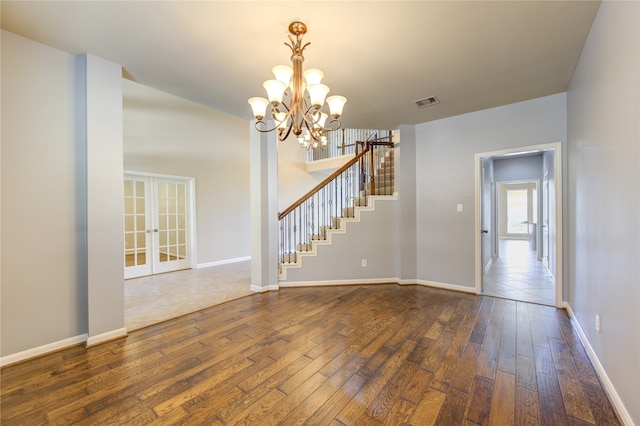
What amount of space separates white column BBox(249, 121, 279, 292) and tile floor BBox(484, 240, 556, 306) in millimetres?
3274

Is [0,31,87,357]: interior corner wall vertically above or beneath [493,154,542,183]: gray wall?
beneath

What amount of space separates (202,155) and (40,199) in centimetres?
399

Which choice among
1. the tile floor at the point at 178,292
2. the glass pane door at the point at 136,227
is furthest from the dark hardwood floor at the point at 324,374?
the glass pane door at the point at 136,227

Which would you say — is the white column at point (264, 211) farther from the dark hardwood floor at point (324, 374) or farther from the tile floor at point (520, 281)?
the tile floor at point (520, 281)

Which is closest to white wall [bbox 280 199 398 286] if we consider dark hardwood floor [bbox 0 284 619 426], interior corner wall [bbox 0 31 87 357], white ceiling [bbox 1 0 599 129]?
dark hardwood floor [bbox 0 284 619 426]

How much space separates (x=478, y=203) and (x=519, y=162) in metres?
4.42

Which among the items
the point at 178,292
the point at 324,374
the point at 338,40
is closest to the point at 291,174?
the point at 178,292

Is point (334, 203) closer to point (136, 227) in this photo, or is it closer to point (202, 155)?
point (202, 155)

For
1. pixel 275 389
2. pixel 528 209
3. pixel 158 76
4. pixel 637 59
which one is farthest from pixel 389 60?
pixel 528 209

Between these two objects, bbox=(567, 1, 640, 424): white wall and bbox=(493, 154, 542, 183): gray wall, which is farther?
bbox=(493, 154, 542, 183): gray wall

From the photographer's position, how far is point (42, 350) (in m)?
2.27

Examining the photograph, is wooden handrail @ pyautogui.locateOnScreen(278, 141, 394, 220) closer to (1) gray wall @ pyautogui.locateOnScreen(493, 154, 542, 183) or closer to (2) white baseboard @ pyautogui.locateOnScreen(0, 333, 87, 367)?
(2) white baseboard @ pyautogui.locateOnScreen(0, 333, 87, 367)

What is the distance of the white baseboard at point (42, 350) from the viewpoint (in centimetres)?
212

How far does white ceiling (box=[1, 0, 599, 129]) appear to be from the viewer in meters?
1.88
